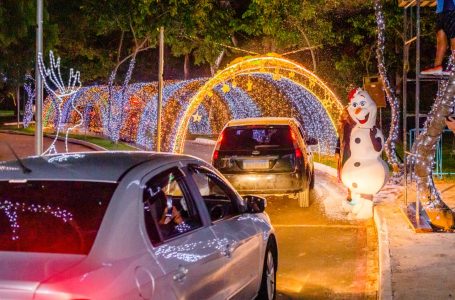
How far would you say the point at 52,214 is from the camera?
185 inches

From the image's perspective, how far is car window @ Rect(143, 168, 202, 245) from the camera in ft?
15.7

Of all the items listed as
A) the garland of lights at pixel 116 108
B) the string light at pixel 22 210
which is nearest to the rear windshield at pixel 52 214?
the string light at pixel 22 210

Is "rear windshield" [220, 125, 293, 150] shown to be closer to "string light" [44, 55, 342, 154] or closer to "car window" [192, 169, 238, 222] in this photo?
"string light" [44, 55, 342, 154]

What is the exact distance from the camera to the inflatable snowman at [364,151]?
40.2ft

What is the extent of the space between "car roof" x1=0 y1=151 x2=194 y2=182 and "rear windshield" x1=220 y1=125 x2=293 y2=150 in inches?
302

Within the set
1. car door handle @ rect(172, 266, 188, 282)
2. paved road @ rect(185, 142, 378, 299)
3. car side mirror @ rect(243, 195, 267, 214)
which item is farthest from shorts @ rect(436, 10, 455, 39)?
car door handle @ rect(172, 266, 188, 282)

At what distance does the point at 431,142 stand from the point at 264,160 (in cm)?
332

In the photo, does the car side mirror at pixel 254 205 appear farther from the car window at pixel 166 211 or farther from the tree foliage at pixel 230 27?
the tree foliage at pixel 230 27

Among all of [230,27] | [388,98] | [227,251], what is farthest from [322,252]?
[230,27]

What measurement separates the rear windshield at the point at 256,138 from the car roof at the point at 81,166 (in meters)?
7.67

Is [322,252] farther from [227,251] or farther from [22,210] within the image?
[22,210]

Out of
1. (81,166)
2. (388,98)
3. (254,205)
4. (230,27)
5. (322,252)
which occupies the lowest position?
(322,252)

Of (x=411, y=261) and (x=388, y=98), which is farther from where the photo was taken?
(x=388, y=98)

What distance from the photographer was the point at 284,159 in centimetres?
1316
